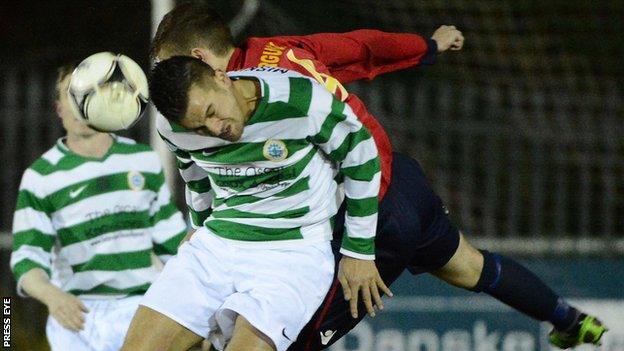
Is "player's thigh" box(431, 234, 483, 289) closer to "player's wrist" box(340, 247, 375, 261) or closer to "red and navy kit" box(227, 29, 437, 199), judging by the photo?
"red and navy kit" box(227, 29, 437, 199)

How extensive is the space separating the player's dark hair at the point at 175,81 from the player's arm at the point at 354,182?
0.42 meters

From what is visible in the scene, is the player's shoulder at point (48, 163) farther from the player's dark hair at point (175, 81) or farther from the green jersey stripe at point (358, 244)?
the green jersey stripe at point (358, 244)

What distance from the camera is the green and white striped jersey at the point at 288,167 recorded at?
162 inches

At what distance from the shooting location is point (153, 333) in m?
4.16

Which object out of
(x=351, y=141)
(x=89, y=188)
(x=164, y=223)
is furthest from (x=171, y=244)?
(x=351, y=141)

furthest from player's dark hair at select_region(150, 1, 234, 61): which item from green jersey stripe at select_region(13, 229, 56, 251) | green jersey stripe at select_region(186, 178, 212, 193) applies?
green jersey stripe at select_region(13, 229, 56, 251)

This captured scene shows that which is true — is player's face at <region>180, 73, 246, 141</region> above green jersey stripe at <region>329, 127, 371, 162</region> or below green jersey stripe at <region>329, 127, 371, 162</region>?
above

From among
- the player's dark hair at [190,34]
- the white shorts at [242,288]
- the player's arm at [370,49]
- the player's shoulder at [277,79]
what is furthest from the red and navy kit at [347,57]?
the white shorts at [242,288]

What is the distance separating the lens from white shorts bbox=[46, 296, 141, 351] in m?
5.14

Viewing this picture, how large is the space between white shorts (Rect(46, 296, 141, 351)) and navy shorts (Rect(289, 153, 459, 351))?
3.40 feet

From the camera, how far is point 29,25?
37.3 ft

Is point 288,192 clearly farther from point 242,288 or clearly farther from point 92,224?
point 92,224

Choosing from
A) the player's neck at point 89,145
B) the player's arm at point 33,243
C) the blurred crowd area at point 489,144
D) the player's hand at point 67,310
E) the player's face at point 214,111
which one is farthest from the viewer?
the blurred crowd area at point 489,144

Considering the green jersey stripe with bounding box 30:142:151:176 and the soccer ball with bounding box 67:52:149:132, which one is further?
the green jersey stripe with bounding box 30:142:151:176
